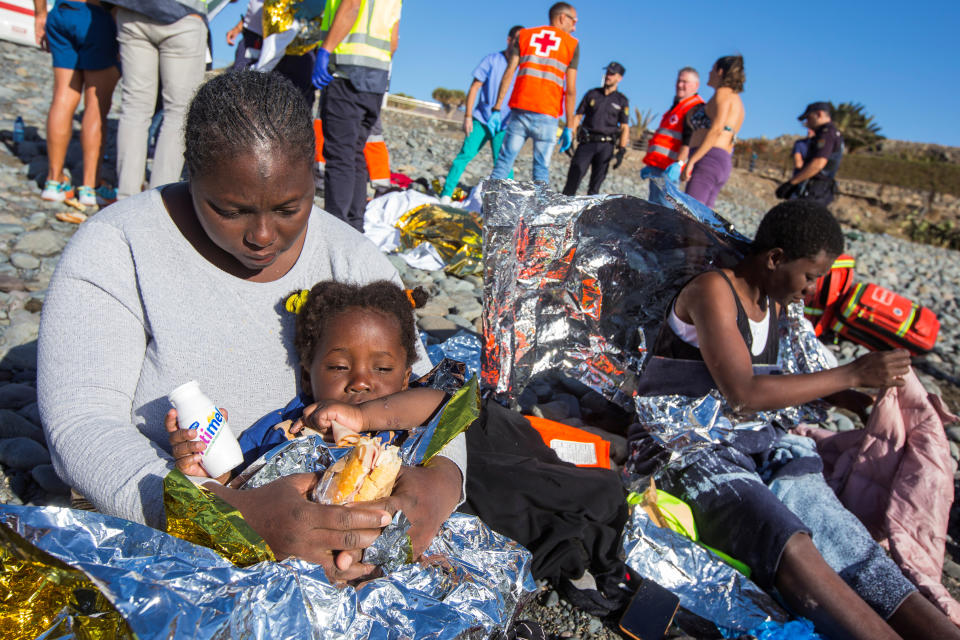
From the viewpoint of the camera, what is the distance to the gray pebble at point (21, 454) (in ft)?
7.42

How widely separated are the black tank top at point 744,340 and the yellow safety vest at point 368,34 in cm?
289

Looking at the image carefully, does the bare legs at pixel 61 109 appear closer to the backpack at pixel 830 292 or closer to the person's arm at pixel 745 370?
the person's arm at pixel 745 370

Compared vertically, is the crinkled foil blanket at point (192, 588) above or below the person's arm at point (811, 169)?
below

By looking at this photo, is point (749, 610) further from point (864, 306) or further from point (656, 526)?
point (864, 306)

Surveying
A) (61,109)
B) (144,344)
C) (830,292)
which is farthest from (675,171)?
(144,344)

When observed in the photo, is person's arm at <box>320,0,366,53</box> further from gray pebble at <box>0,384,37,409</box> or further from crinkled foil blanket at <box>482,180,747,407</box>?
gray pebble at <box>0,384,37,409</box>

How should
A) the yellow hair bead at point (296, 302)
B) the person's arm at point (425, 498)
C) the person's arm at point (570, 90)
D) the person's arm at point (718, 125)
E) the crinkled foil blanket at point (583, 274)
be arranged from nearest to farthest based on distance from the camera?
the person's arm at point (425, 498) → the yellow hair bead at point (296, 302) → the crinkled foil blanket at point (583, 274) → the person's arm at point (718, 125) → the person's arm at point (570, 90)

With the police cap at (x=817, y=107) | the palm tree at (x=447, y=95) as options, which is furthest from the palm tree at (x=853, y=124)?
the police cap at (x=817, y=107)

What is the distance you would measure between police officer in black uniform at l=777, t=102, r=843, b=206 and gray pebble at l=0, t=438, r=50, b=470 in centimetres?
746

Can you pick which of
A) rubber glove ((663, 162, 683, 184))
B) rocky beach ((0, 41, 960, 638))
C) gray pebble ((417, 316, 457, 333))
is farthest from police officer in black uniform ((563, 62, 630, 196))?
gray pebble ((417, 316, 457, 333))

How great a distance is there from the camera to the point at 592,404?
3686 mm

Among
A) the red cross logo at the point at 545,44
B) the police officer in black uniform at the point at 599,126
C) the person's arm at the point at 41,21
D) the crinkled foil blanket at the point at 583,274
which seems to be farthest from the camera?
the police officer in black uniform at the point at 599,126

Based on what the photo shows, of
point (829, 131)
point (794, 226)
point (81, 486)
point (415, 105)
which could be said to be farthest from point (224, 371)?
point (415, 105)

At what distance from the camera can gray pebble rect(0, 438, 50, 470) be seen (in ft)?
7.42
